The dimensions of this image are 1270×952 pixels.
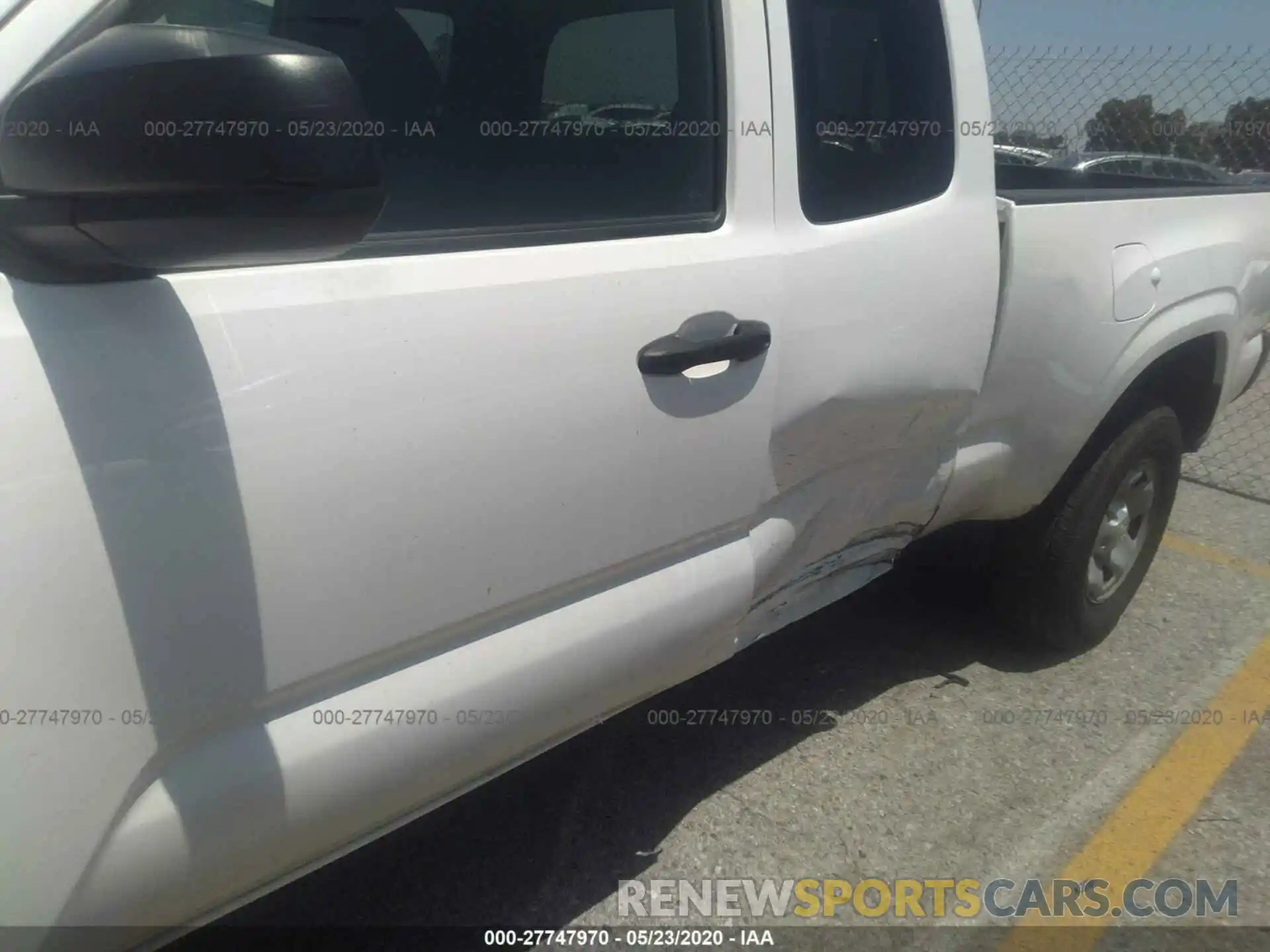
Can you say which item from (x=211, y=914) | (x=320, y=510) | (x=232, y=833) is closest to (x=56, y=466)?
(x=320, y=510)

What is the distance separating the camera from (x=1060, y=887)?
7.95 ft

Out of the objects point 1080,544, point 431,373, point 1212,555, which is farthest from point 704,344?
point 1212,555

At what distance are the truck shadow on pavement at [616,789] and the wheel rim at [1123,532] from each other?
0.31m

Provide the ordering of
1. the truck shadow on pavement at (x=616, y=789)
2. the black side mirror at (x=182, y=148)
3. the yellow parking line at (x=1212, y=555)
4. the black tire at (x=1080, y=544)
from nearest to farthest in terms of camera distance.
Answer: the black side mirror at (x=182, y=148) < the truck shadow on pavement at (x=616, y=789) < the black tire at (x=1080, y=544) < the yellow parking line at (x=1212, y=555)

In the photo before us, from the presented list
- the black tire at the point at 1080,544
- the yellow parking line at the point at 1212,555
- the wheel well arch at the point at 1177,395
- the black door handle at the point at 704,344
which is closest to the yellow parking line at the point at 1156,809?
the black tire at the point at 1080,544

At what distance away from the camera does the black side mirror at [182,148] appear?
1.00m

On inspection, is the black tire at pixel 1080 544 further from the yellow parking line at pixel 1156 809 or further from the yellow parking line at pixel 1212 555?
the yellow parking line at pixel 1212 555

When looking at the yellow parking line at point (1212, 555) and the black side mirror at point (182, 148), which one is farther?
the yellow parking line at point (1212, 555)

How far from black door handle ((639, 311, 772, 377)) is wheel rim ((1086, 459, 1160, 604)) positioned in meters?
1.75

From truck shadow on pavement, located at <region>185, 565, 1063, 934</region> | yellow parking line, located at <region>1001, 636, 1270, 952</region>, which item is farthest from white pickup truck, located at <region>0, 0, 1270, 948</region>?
yellow parking line, located at <region>1001, 636, 1270, 952</region>

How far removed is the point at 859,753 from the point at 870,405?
111cm

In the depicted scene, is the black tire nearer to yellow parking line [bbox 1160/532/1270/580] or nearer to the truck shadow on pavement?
the truck shadow on pavement

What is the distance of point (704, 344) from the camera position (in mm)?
1775

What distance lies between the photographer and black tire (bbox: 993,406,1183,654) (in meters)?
3.02
